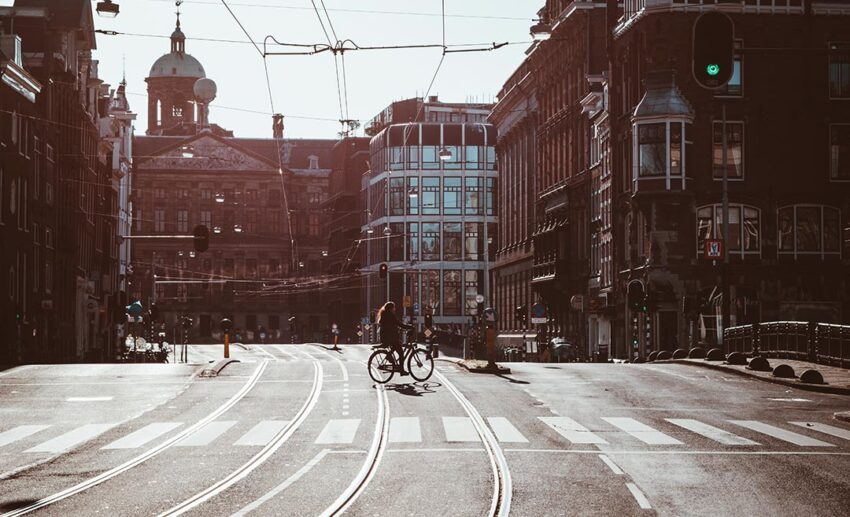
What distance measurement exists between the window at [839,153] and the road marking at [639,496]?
52.8 m

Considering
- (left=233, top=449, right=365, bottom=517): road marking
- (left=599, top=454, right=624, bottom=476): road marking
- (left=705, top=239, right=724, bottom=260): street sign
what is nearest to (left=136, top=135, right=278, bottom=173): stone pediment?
(left=705, top=239, right=724, bottom=260): street sign

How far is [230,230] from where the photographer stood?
175125mm

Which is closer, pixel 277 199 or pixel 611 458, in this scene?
pixel 611 458

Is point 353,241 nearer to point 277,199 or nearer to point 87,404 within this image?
point 277,199

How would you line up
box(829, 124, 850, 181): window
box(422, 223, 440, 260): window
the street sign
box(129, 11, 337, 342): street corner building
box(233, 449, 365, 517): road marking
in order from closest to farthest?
box(233, 449, 365, 517): road marking < the street sign < box(829, 124, 850, 181): window < box(422, 223, 440, 260): window < box(129, 11, 337, 342): street corner building

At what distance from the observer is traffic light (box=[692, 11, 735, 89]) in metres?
20.5

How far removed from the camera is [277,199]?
177 m

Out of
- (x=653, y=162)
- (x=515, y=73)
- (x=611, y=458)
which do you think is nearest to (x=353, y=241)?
(x=515, y=73)

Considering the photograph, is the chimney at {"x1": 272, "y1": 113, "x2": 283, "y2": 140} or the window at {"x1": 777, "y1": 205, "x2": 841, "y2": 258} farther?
the chimney at {"x1": 272, "y1": 113, "x2": 283, "y2": 140}

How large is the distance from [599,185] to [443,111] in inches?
2844

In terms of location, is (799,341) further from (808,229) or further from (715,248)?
(808,229)

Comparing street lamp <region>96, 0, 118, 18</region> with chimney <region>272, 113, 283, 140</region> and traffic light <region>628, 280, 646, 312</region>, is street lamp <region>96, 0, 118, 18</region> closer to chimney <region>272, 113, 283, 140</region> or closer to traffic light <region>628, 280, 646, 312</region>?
traffic light <region>628, 280, 646, 312</region>

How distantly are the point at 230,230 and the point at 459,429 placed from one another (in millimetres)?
153791

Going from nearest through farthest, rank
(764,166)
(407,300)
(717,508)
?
(717,508) < (764,166) < (407,300)
